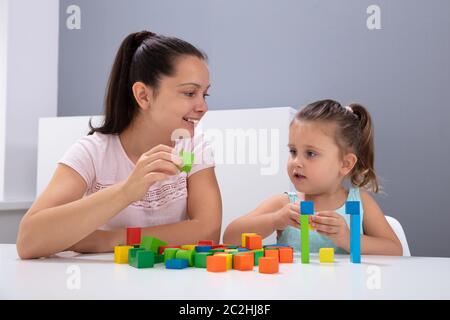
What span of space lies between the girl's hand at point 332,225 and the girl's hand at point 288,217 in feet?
0.16

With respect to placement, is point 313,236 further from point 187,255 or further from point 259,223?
point 187,255

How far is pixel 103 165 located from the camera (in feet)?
4.01

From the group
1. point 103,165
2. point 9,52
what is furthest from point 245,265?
point 9,52

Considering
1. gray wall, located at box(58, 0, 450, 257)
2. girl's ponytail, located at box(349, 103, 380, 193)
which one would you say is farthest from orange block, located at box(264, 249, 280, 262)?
gray wall, located at box(58, 0, 450, 257)

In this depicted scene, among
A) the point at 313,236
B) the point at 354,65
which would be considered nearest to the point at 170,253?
the point at 313,236

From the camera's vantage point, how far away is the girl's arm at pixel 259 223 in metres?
1.19

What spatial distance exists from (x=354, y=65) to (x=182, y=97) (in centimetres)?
124

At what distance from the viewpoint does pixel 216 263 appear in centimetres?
75

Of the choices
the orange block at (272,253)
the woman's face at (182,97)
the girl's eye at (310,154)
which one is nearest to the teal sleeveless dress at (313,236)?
the girl's eye at (310,154)

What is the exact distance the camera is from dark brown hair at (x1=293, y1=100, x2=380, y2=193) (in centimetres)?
136

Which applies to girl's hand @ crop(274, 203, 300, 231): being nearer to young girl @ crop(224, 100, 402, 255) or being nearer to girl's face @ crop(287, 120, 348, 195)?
young girl @ crop(224, 100, 402, 255)

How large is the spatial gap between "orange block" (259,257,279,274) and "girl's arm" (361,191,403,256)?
0.42 metres
